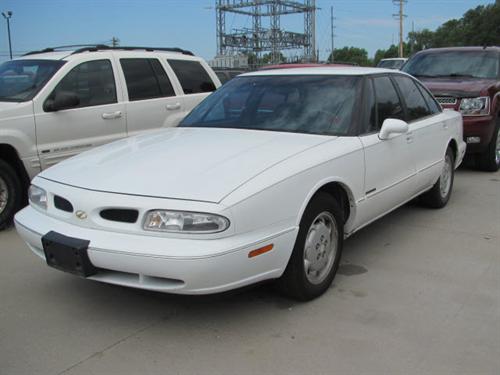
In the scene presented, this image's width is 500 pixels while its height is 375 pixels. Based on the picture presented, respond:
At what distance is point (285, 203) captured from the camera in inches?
130

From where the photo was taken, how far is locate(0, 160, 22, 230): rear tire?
5441 millimetres

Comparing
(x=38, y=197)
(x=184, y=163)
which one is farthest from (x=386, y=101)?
(x=38, y=197)

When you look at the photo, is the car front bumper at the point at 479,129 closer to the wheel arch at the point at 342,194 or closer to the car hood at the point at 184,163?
the wheel arch at the point at 342,194

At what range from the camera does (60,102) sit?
5.69 meters

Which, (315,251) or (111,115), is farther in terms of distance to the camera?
(111,115)

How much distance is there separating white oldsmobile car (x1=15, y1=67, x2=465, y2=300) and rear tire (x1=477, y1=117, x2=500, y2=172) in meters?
3.55

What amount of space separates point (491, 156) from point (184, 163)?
20.1ft

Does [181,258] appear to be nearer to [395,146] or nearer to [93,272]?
[93,272]

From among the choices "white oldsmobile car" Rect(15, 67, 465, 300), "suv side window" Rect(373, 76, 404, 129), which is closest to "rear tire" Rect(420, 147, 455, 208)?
"white oldsmobile car" Rect(15, 67, 465, 300)

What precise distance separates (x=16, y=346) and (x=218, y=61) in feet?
130

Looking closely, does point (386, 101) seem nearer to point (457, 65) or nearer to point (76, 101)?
point (76, 101)

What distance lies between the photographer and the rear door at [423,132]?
16.7ft

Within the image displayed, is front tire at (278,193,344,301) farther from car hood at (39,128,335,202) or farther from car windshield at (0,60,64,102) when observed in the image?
car windshield at (0,60,64,102)

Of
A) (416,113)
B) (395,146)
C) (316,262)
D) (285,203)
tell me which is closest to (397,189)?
(395,146)
